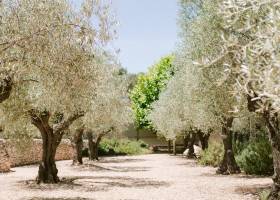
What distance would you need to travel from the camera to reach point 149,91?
68938 millimetres

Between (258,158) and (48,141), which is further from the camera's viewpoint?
(258,158)

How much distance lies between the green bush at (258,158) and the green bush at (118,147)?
30.1m

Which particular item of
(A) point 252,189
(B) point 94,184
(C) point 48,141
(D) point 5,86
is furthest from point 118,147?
(D) point 5,86

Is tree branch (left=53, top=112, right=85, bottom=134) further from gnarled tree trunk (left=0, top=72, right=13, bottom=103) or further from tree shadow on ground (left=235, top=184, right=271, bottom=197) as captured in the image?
gnarled tree trunk (left=0, top=72, right=13, bottom=103)

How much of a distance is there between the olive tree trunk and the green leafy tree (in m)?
42.0

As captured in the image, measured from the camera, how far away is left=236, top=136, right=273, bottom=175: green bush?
2741 cm

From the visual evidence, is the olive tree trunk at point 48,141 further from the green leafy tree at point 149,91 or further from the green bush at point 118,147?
the green leafy tree at point 149,91

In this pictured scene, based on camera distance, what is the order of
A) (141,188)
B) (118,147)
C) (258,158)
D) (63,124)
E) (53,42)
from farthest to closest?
(118,147) < (258,158) < (63,124) < (141,188) < (53,42)

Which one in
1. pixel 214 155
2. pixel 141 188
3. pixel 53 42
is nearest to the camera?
pixel 53 42

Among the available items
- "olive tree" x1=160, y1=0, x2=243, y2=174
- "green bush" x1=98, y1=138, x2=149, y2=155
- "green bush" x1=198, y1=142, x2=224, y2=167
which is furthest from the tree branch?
"green bush" x1=98, y1=138, x2=149, y2=155

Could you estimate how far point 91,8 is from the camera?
48.5 ft

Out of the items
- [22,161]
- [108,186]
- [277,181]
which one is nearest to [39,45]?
[277,181]

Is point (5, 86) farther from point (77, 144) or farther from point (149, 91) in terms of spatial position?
point (149, 91)

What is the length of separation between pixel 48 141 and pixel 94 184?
3.26m
